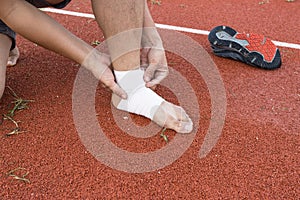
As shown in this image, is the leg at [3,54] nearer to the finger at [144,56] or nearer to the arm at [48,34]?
the arm at [48,34]

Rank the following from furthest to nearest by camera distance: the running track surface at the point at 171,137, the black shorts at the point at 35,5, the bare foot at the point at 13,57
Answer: the bare foot at the point at 13,57, the black shorts at the point at 35,5, the running track surface at the point at 171,137

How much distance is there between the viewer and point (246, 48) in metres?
1.84

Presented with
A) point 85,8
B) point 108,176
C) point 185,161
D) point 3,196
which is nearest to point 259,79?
point 185,161

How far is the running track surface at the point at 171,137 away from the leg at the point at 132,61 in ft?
0.25

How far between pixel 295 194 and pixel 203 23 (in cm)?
153

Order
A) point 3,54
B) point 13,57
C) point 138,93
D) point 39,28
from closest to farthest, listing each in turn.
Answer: point 39,28
point 138,93
point 3,54
point 13,57

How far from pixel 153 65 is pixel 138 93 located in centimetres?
13

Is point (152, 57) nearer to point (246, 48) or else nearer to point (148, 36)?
point (148, 36)

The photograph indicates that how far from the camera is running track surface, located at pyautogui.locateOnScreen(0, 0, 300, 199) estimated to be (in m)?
1.15

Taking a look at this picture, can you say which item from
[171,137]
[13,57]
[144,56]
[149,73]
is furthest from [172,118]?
[13,57]

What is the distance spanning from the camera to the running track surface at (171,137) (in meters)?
1.15

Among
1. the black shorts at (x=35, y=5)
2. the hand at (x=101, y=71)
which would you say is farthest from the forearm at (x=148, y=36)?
the black shorts at (x=35, y=5)

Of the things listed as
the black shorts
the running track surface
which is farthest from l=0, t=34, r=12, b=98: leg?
the running track surface

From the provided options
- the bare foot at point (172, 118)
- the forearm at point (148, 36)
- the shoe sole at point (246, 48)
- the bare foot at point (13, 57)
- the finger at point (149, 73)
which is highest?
the forearm at point (148, 36)
